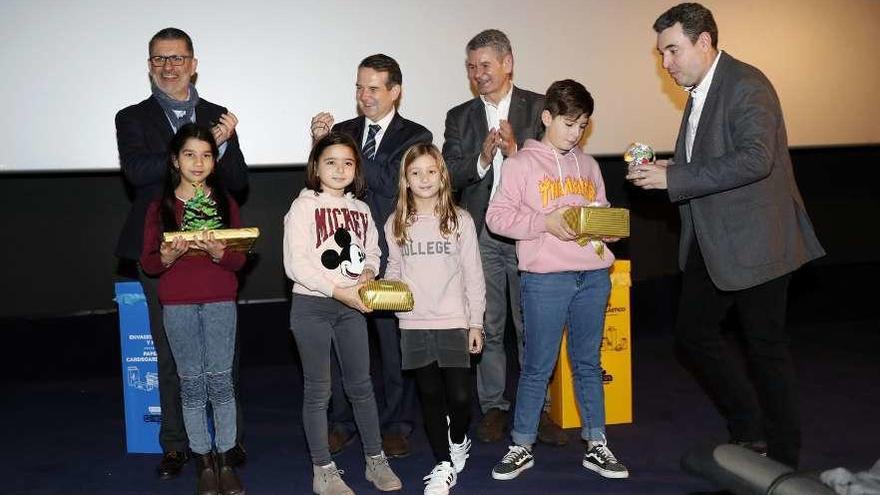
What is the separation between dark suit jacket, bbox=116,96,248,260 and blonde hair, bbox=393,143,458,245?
0.79 meters

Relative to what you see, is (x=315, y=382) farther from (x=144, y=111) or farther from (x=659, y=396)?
(x=659, y=396)

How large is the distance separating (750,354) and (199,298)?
2.09m

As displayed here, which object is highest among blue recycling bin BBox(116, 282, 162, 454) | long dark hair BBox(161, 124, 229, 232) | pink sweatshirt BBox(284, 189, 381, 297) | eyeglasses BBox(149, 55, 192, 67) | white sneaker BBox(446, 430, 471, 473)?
eyeglasses BBox(149, 55, 192, 67)

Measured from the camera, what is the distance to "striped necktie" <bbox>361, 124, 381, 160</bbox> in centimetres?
387

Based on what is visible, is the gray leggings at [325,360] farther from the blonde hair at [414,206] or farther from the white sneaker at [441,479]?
the blonde hair at [414,206]

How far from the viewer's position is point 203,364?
342cm

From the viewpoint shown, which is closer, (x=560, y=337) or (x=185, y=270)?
(x=185, y=270)

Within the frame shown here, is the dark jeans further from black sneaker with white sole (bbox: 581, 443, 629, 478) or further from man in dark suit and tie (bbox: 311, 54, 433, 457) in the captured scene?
black sneaker with white sole (bbox: 581, 443, 629, 478)

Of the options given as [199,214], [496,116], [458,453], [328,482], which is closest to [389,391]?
[458,453]

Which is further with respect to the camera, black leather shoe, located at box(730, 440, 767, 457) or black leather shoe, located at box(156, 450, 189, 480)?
black leather shoe, located at box(156, 450, 189, 480)

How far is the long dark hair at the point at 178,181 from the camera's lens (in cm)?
336

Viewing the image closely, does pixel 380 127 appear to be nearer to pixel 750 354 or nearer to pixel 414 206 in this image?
pixel 414 206

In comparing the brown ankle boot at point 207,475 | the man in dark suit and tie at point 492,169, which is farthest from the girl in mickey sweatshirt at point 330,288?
the man in dark suit and tie at point 492,169

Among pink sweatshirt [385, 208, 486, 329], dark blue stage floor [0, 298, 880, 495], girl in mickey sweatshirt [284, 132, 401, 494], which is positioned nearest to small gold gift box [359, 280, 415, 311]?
girl in mickey sweatshirt [284, 132, 401, 494]
